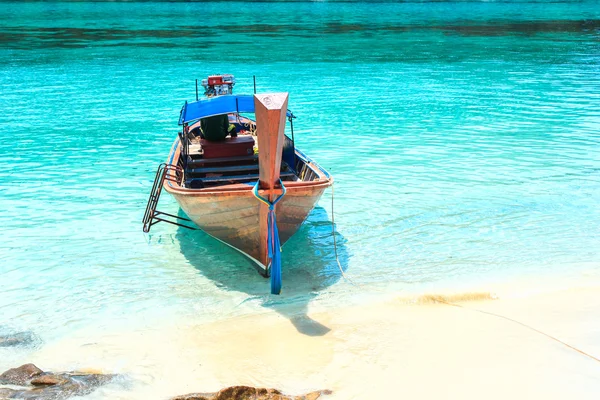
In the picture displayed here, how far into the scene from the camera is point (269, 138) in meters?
8.13

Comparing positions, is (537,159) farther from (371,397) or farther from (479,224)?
(371,397)

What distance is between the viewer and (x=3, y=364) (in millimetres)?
7184

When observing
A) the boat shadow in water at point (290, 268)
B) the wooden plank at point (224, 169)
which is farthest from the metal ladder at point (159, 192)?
the boat shadow in water at point (290, 268)

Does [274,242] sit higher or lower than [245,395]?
higher

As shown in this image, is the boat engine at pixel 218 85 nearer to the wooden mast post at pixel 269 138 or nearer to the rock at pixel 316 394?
the wooden mast post at pixel 269 138

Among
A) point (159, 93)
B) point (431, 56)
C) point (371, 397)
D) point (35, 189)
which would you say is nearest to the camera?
point (371, 397)

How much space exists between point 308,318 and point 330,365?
1192mm

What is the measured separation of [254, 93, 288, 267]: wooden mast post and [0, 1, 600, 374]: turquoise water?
1564 millimetres

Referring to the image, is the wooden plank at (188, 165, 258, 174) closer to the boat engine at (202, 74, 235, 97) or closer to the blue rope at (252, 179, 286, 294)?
the blue rope at (252, 179, 286, 294)

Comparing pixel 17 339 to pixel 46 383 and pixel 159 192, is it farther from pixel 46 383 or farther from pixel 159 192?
pixel 159 192

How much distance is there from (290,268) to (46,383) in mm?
4283

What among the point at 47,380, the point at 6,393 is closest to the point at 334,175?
the point at 47,380

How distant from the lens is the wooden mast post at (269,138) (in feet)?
26.1

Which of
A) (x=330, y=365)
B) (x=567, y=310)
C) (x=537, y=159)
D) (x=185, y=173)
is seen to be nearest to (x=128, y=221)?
(x=185, y=173)
